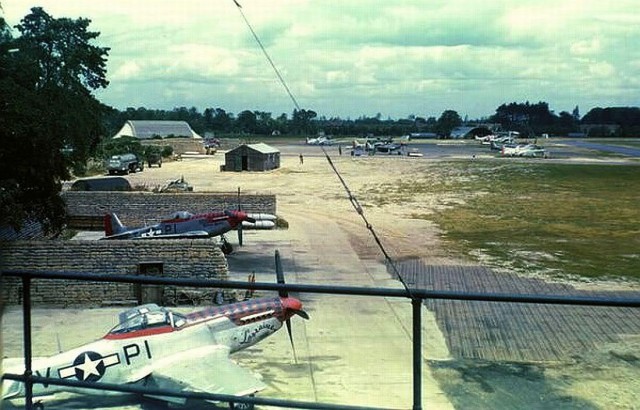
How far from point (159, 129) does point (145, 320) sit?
144802mm

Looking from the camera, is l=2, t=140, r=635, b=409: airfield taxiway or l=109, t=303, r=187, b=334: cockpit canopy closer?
l=2, t=140, r=635, b=409: airfield taxiway

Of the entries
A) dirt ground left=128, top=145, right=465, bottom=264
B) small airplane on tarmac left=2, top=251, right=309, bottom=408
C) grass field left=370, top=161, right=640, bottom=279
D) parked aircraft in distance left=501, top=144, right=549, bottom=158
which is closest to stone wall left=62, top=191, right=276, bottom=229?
dirt ground left=128, top=145, right=465, bottom=264

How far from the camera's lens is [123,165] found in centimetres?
6931

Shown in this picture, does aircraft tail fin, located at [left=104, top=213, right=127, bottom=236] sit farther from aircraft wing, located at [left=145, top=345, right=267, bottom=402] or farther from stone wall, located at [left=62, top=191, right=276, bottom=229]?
aircraft wing, located at [left=145, top=345, right=267, bottom=402]

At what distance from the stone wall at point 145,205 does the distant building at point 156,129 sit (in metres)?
113

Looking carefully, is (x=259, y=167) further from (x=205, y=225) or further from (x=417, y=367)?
(x=417, y=367)

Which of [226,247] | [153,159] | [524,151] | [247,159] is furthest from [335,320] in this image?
[524,151]

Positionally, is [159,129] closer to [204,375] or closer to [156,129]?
[156,129]

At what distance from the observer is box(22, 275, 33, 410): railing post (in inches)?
154

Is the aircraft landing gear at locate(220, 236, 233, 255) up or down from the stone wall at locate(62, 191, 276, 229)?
down

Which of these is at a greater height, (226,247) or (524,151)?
(226,247)

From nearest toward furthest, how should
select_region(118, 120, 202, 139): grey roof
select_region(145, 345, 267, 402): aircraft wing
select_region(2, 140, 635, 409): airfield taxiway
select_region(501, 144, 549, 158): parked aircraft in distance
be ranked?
1. select_region(2, 140, 635, 409): airfield taxiway
2. select_region(145, 345, 267, 402): aircraft wing
3. select_region(501, 144, 549, 158): parked aircraft in distance
4. select_region(118, 120, 202, 139): grey roof

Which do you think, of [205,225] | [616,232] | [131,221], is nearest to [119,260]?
[205,225]

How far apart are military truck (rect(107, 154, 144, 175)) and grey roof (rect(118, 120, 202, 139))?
77.1m
